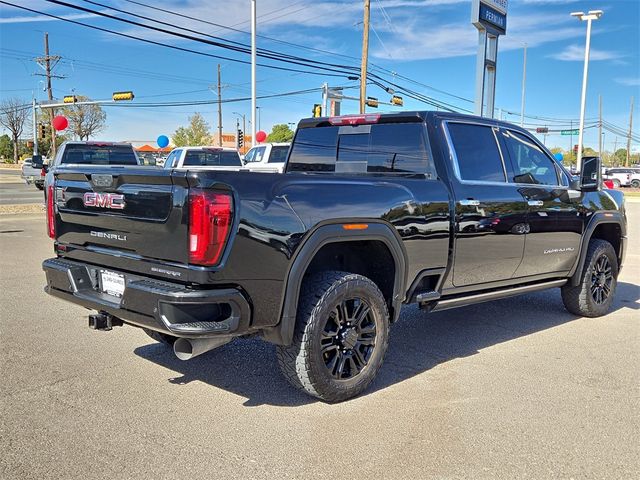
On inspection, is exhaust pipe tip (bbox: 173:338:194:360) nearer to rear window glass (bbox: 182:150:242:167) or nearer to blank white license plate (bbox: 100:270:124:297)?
blank white license plate (bbox: 100:270:124:297)

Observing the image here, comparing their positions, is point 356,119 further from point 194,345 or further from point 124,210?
point 194,345

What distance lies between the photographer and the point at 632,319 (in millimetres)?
6449

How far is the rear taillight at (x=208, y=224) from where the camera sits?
3.19 meters

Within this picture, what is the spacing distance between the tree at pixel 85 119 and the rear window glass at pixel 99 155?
176ft

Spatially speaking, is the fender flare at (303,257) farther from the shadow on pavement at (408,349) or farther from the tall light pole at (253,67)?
the tall light pole at (253,67)

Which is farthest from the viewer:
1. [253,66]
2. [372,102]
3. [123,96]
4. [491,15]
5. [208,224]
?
[123,96]

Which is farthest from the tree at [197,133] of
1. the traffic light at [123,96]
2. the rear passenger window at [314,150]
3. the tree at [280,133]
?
the rear passenger window at [314,150]

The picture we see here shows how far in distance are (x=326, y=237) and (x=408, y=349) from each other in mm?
1917

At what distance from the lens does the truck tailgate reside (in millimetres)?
3309

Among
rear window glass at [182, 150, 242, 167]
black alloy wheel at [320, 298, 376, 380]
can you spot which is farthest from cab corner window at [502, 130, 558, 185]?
rear window glass at [182, 150, 242, 167]

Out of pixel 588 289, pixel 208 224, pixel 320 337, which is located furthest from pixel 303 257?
pixel 588 289

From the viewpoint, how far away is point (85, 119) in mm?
67625

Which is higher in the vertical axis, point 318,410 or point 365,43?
point 365,43

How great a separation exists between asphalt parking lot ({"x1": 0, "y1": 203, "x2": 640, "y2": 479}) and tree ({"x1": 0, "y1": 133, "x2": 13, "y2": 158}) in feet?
312
